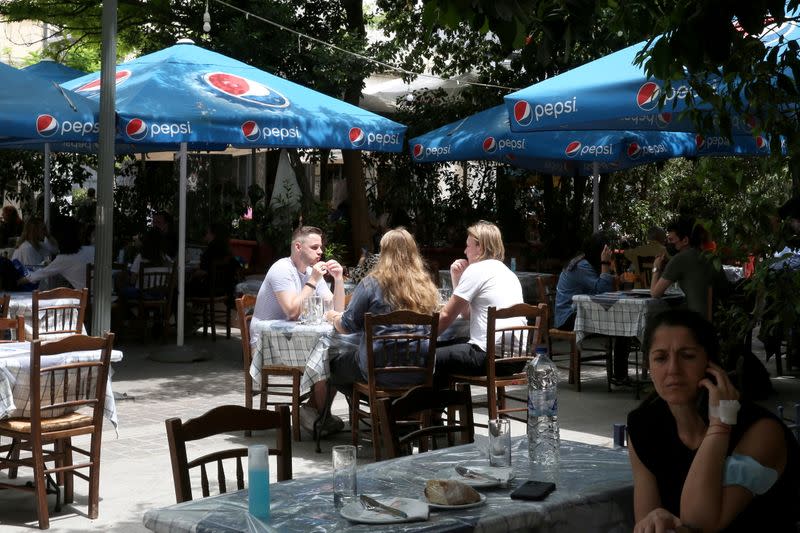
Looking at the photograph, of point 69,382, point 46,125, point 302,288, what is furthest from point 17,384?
point 46,125

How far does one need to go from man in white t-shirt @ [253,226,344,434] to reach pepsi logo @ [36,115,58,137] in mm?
2977

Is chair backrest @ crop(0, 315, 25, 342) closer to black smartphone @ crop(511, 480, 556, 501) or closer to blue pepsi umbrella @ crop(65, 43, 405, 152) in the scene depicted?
blue pepsi umbrella @ crop(65, 43, 405, 152)

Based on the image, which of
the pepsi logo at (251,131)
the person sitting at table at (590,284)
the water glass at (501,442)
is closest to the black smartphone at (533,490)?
the water glass at (501,442)

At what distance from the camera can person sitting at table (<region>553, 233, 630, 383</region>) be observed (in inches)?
473

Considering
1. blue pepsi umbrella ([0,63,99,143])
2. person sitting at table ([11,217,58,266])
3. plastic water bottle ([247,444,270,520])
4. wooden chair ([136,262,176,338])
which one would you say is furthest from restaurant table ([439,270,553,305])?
→ plastic water bottle ([247,444,270,520])

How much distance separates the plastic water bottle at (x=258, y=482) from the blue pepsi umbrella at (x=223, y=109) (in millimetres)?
7987

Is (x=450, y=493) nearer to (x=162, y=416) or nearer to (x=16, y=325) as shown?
(x=16, y=325)

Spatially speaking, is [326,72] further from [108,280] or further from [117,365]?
[108,280]

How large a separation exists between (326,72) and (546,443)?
42.5 feet

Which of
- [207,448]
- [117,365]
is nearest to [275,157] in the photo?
[117,365]

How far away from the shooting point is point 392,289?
8.62 meters

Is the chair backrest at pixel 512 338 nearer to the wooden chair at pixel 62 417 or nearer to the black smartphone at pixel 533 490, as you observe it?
the wooden chair at pixel 62 417

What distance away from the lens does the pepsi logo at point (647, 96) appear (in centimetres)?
870

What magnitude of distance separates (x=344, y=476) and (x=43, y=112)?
800 cm
